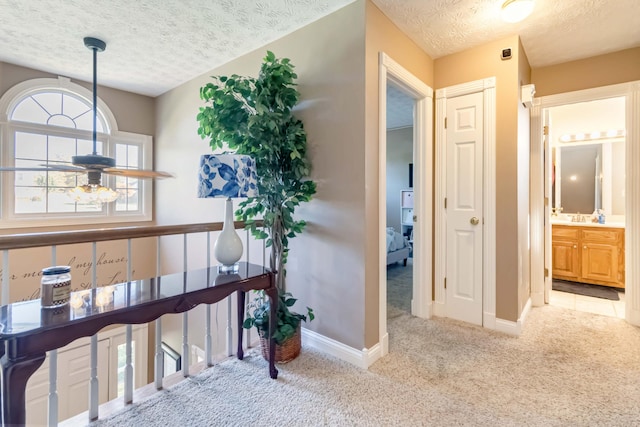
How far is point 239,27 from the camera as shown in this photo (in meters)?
2.37

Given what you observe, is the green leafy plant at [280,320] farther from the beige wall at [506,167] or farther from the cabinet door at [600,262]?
the cabinet door at [600,262]

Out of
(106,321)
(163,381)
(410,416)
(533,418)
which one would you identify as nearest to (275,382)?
(163,381)

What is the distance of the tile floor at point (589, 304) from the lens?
303cm

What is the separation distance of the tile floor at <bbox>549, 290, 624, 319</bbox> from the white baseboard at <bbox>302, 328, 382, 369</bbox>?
2498 millimetres

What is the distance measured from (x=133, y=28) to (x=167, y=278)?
6.94 ft

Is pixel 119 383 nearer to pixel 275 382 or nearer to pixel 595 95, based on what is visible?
pixel 275 382

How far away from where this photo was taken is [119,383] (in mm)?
3861

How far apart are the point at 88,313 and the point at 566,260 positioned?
5.09 m

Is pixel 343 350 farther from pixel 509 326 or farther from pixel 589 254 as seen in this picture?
pixel 589 254

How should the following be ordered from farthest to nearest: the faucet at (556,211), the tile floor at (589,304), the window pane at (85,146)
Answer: the faucet at (556,211) < the window pane at (85,146) < the tile floor at (589,304)

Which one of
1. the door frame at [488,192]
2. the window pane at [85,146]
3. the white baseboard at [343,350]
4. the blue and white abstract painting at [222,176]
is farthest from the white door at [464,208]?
the window pane at [85,146]

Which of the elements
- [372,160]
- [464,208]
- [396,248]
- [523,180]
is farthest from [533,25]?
[396,248]

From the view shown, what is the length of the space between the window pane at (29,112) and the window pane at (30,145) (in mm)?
161

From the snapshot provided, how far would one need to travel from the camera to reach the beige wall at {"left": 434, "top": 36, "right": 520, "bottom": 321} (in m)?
2.42
